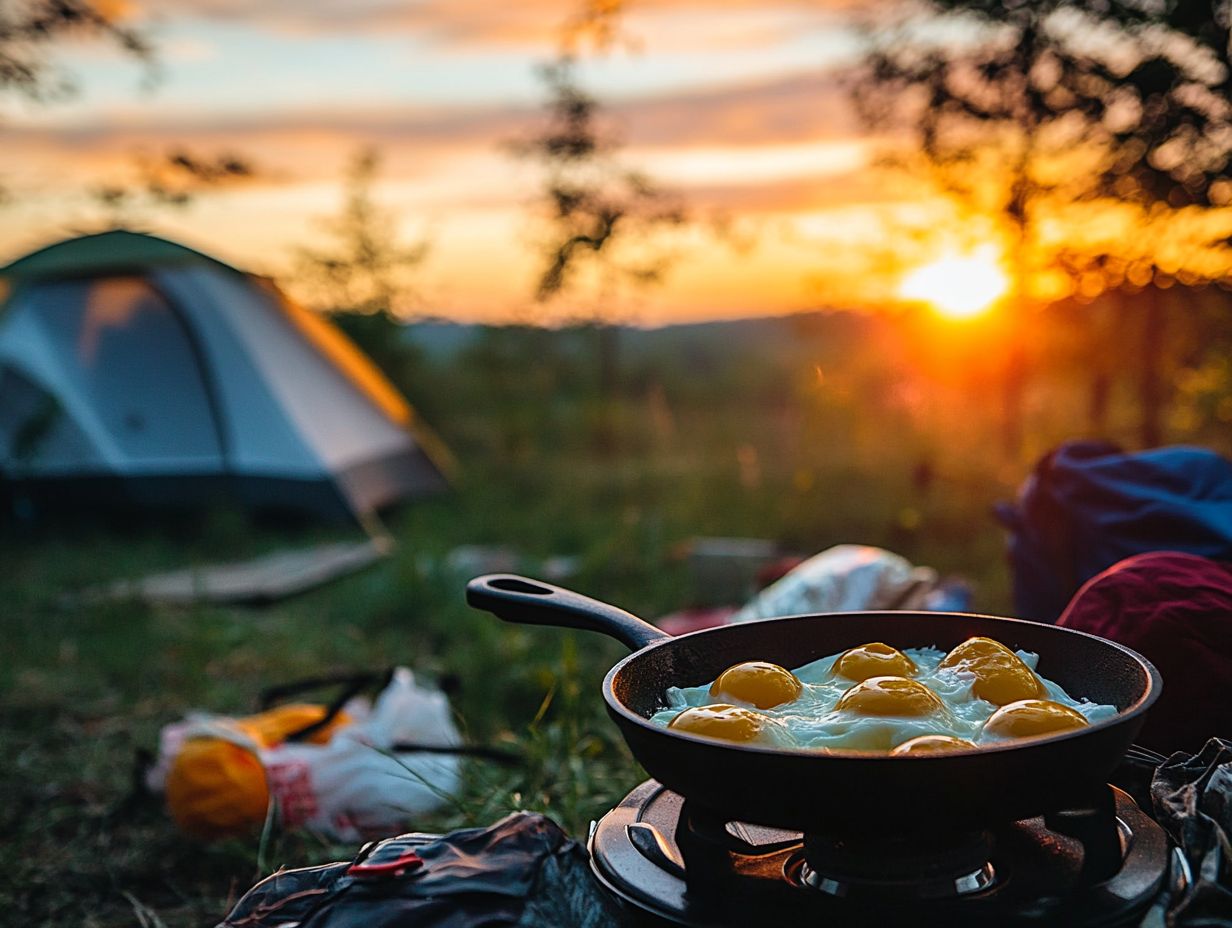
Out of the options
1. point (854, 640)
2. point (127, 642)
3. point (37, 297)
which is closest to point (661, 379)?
point (37, 297)

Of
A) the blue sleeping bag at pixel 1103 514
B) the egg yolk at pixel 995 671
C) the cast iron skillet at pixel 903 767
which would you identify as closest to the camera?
the cast iron skillet at pixel 903 767

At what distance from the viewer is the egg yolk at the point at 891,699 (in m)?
1.43

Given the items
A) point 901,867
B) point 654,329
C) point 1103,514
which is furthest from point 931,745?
point 654,329

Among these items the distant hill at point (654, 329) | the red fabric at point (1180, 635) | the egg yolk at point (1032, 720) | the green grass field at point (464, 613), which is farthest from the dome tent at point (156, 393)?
the egg yolk at point (1032, 720)

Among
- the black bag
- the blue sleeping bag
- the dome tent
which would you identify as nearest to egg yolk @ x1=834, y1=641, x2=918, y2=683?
the black bag

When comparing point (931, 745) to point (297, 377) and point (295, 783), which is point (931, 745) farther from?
point (297, 377)

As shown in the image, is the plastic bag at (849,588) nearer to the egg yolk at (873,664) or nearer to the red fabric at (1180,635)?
the red fabric at (1180,635)

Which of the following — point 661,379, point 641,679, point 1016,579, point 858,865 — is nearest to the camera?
point 858,865

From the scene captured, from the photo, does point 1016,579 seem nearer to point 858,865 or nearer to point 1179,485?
point 1179,485

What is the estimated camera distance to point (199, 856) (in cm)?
297

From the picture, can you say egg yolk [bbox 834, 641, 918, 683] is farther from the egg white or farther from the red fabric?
the red fabric

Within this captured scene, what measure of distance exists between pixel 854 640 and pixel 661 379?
14881mm

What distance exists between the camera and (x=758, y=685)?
1.56 meters

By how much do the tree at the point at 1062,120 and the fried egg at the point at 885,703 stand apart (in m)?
3.69
